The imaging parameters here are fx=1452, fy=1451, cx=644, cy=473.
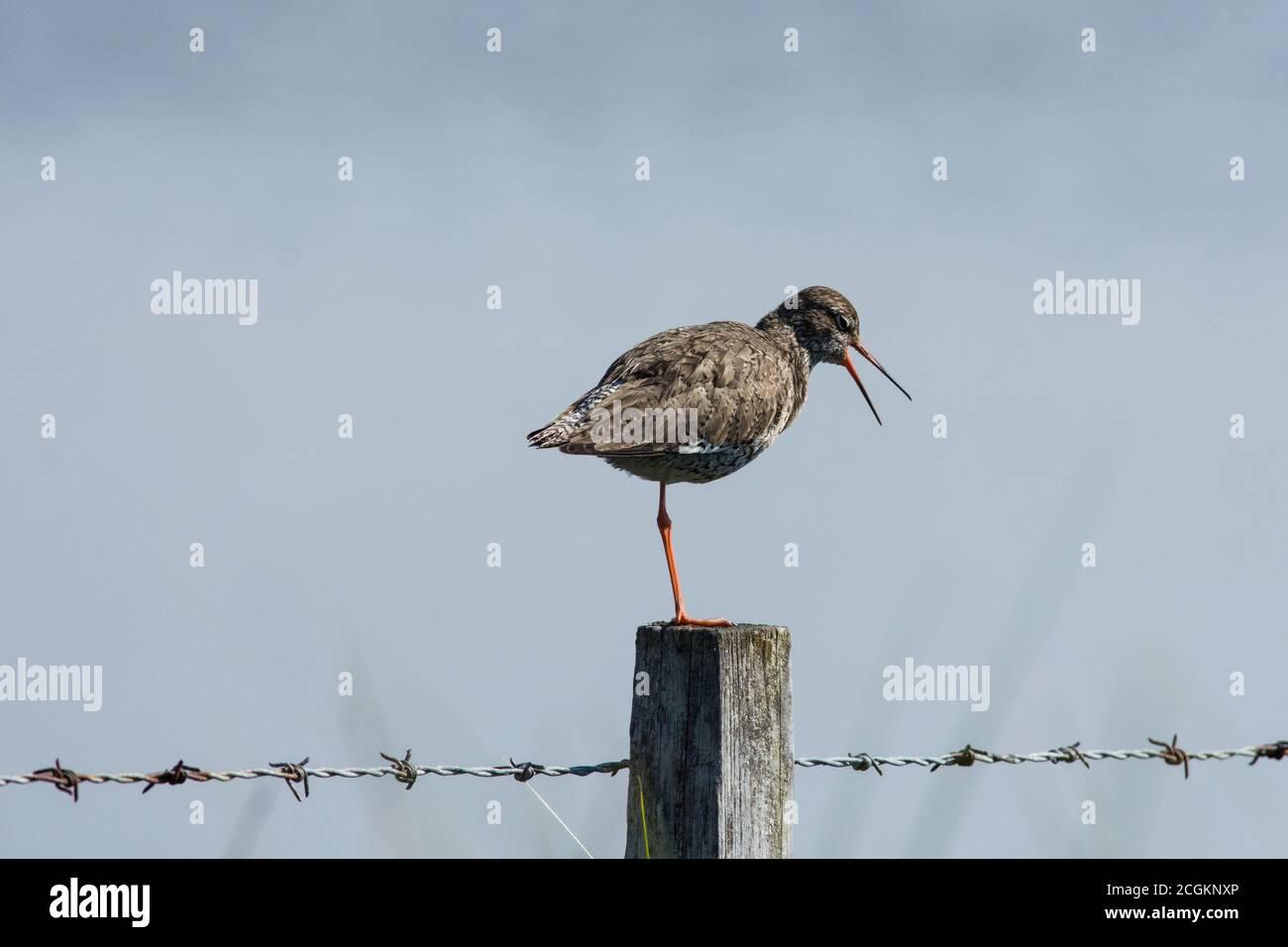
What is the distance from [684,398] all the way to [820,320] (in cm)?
228

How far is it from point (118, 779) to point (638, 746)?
172 cm

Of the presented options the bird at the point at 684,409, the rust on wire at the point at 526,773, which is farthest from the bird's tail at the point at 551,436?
the rust on wire at the point at 526,773

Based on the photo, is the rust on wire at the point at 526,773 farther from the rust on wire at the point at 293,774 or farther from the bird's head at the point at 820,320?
the bird's head at the point at 820,320

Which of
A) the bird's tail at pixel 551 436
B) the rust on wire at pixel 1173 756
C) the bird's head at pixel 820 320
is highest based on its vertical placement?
the bird's head at pixel 820 320

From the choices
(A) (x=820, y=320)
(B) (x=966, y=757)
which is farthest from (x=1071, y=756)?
(A) (x=820, y=320)

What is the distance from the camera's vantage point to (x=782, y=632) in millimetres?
4805

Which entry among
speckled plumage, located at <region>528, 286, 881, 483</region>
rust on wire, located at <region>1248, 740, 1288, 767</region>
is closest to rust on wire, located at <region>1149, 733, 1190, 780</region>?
rust on wire, located at <region>1248, 740, 1288, 767</region>

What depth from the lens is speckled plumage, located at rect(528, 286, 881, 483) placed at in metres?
7.32

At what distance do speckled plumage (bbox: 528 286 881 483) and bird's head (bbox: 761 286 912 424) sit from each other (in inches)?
25.5

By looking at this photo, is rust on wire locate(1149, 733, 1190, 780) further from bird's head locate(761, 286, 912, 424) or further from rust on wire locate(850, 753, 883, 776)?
bird's head locate(761, 286, 912, 424)

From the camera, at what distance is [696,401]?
7.83m

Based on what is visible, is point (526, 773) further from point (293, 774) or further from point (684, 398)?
point (684, 398)

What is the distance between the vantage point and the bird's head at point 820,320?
9.77m
